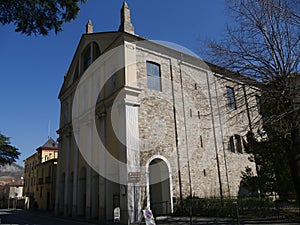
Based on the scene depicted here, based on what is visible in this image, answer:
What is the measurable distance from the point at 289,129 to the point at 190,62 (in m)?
13.9

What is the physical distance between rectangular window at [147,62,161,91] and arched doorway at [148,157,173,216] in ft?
18.1

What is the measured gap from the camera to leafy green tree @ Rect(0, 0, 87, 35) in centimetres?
977

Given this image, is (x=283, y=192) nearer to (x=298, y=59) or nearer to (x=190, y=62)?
(x=298, y=59)

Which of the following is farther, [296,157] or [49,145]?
[49,145]

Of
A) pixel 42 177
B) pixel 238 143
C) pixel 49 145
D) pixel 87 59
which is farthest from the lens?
pixel 49 145

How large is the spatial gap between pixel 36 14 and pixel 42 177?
114 feet

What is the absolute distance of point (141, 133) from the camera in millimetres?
17609

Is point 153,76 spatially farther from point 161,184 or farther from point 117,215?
point 117,215

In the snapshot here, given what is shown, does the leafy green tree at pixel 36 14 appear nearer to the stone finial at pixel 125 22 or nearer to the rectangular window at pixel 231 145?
the stone finial at pixel 125 22

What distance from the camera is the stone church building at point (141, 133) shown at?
56.0ft

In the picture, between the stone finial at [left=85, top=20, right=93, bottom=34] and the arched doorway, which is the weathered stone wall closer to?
the arched doorway

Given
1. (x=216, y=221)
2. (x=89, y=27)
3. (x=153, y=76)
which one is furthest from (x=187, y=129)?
(x=89, y=27)

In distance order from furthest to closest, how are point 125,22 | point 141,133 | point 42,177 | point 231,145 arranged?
point 42,177, point 231,145, point 125,22, point 141,133

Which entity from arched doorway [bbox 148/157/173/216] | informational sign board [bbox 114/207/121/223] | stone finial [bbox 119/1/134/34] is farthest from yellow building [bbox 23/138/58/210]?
stone finial [bbox 119/1/134/34]
